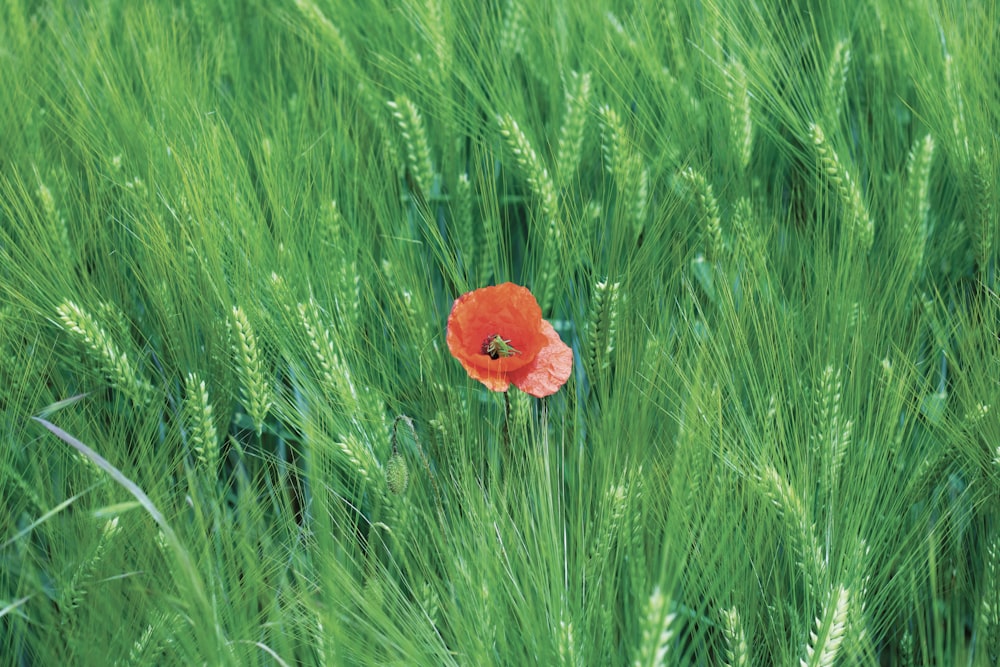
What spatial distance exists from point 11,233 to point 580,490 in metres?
0.67

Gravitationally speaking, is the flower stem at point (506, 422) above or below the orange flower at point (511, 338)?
below

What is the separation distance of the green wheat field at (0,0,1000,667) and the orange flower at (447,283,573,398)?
28mm

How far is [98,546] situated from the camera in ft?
2.34

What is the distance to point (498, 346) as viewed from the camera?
847 millimetres

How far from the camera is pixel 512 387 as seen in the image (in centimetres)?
83

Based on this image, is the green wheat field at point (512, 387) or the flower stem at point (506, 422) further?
the flower stem at point (506, 422)

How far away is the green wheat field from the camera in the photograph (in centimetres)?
69

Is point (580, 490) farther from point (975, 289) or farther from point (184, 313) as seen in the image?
point (975, 289)

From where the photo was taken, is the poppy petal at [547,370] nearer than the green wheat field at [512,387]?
No

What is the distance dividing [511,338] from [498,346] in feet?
0.05

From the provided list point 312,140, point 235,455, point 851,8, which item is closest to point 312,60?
point 312,140

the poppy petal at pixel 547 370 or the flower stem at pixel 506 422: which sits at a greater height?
the poppy petal at pixel 547 370

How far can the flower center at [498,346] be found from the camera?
0.84 meters

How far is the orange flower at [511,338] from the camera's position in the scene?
0.81m
